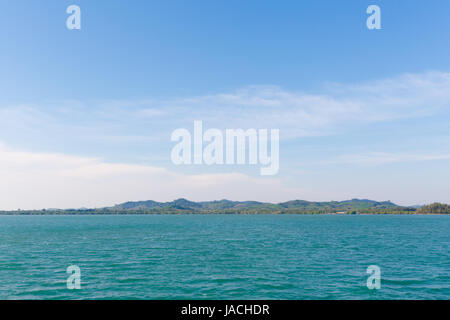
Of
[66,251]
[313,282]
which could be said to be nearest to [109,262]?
[66,251]

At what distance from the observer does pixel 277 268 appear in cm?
4831

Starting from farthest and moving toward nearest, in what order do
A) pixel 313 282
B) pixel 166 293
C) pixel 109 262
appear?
pixel 109 262, pixel 313 282, pixel 166 293

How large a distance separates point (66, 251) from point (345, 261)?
60037 millimetres

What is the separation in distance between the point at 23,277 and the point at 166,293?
23.8 meters

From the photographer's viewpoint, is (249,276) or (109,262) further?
(109,262)

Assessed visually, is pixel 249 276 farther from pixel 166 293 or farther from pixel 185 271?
pixel 166 293

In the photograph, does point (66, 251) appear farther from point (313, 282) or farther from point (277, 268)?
point (313, 282)
